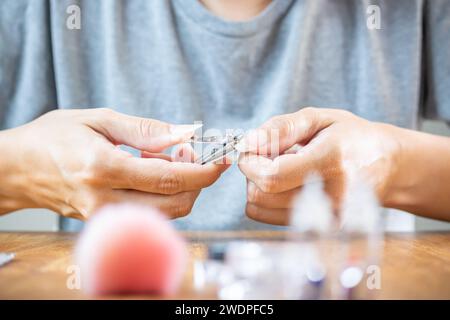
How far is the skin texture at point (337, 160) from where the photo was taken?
0.38 meters

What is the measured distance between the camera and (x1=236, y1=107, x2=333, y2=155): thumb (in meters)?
0.37

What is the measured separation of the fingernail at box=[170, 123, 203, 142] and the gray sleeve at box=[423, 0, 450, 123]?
9.8 inches

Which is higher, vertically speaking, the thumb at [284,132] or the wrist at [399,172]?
the thumb at [284,132]

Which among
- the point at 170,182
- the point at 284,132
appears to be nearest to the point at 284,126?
the point at 284,132

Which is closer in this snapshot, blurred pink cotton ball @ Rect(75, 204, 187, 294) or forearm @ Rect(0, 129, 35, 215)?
blurred pink cotton ball @ Rect(75, 204, 187, 294)

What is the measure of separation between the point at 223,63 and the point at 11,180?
0.23m

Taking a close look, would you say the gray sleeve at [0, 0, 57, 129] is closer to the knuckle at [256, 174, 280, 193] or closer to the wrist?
the knuckle at [256, 174, 280, 193]

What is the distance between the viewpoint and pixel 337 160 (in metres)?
0.40

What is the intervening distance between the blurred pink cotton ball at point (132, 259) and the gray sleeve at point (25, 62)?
5.9 inches

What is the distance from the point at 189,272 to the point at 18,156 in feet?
0.67

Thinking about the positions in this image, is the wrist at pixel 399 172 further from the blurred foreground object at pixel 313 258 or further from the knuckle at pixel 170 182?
the knuckle at pixel 170 182

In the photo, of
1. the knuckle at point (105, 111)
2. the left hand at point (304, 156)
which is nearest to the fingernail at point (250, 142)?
the left hand at point (304, 156)

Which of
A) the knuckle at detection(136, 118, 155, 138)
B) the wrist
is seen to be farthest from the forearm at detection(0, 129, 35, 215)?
the wrist
